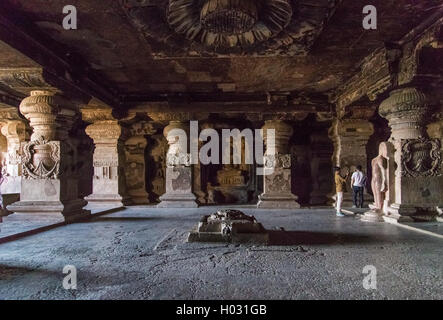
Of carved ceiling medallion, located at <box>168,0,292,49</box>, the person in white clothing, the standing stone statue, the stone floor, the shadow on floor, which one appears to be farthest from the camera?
the person in white clothing

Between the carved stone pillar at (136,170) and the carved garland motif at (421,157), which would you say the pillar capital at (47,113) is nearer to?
the carved stone pillar at (136,170)

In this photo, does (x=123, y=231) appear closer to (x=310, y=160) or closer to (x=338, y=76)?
(x=338, y=76)

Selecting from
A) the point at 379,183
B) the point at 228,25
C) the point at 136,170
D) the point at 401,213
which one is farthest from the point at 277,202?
the point at 228,25

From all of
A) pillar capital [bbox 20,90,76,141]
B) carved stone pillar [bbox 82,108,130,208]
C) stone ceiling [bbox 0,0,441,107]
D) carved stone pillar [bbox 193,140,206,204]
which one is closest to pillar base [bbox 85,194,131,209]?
carved stone pillar [bbox 82,108,130,208]

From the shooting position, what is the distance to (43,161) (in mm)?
5910

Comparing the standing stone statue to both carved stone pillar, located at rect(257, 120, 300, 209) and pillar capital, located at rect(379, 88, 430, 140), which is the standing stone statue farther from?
carved stone pillar, located at rect(257, 120, 300, 209)

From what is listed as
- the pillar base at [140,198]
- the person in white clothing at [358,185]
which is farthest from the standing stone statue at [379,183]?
the pillar base at [140,198]

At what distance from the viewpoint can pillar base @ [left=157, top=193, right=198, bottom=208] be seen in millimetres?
9016

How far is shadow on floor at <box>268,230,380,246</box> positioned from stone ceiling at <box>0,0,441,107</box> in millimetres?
3219

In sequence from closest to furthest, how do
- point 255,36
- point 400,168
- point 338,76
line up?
1. point 255,36
2. point 400,168
3. point 338,76

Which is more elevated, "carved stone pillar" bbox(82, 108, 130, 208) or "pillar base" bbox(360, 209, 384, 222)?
"carved stone pillar" bbox(82, 108, 130, 208)

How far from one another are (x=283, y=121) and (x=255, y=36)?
16.1 ft
